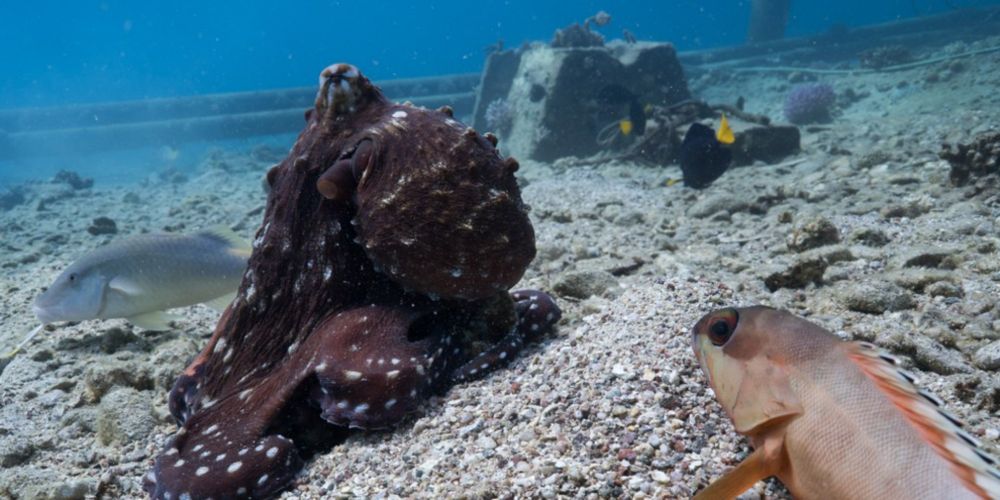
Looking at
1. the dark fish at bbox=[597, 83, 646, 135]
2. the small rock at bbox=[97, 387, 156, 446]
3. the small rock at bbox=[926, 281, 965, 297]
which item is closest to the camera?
the small rock at bbox=[97, 387, 156, 446]

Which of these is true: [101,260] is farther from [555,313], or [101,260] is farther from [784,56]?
[784,56]

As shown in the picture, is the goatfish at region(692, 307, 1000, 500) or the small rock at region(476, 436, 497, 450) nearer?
the goatfish at region(692, 307, 1000, 500)

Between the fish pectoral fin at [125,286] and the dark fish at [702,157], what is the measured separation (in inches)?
272

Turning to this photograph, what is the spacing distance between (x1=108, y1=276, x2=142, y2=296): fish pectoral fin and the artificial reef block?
35.1 ft

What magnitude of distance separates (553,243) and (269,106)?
76.5 feet

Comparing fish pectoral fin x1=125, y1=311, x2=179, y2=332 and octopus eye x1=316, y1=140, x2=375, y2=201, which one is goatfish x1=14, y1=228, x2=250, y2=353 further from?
octopus eye x1=316, y1=140, x2=375, y2=201

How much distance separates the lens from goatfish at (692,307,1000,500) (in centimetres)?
144

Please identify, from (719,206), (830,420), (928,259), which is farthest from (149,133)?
(830,420)

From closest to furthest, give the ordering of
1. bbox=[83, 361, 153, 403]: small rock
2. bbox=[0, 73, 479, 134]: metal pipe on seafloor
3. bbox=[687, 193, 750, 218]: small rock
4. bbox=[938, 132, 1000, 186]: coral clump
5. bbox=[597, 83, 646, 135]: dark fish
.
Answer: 1. bbox=[83, 361, 153, 403]: small rock
2. bbox=[938, 132, 1000, 186]: coral clump
3. bbox=[687, 193, 750, 218]: small rock
4. bbox=[597, 83, 646, 135]: dark fish
5. bbox=[0, 73, 479, 134]: metal pipe on seafloor

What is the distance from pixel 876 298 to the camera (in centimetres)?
341

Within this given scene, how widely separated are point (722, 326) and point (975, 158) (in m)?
5.79

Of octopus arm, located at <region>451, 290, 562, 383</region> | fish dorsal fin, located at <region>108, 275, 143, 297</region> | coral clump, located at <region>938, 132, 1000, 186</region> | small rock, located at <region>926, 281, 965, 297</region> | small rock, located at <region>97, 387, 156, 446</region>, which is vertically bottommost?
small rock, located at <region>97, 387, 156, 446</region>

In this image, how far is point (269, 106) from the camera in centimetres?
2581

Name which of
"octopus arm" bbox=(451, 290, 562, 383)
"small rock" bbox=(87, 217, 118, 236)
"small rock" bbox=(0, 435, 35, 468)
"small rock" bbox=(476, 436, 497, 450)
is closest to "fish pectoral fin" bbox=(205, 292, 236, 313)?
"small rock" bbox=(0, 435, 35, 468)
